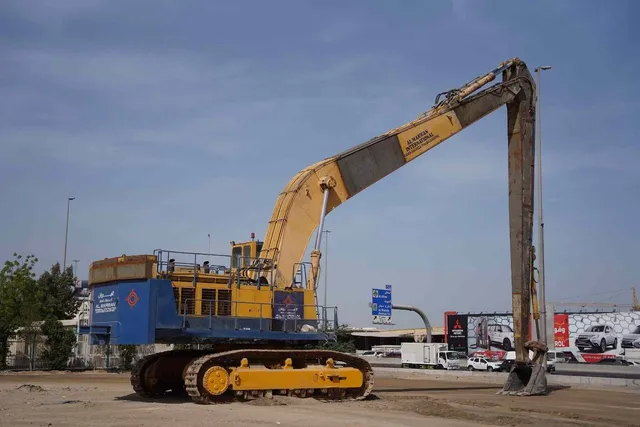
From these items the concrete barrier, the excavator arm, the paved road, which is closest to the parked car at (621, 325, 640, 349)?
the paved road

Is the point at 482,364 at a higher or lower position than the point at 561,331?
lower

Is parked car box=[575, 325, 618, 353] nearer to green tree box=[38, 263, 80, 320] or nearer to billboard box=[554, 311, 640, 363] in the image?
billboard box=[554, 311, 640, 363]

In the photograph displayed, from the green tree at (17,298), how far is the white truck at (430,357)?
1094 inches

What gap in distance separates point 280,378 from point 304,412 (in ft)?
8.48

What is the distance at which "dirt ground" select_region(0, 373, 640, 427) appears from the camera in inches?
611

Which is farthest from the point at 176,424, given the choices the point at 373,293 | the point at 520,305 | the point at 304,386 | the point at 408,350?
the point at 408,350

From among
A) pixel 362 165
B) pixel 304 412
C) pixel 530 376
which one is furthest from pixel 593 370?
pixel 304 412

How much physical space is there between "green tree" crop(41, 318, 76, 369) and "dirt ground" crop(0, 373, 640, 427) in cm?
2250

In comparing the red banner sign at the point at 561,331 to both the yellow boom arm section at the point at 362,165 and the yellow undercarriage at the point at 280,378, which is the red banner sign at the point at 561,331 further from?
the yellow undercarriage at the point at 280,378

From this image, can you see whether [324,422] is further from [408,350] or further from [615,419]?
[408,350]

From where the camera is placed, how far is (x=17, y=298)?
45562 millimetres

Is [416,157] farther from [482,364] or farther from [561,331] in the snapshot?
[561,331]

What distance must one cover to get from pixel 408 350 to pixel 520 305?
31996 millimetres

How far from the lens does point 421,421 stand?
16.2m
